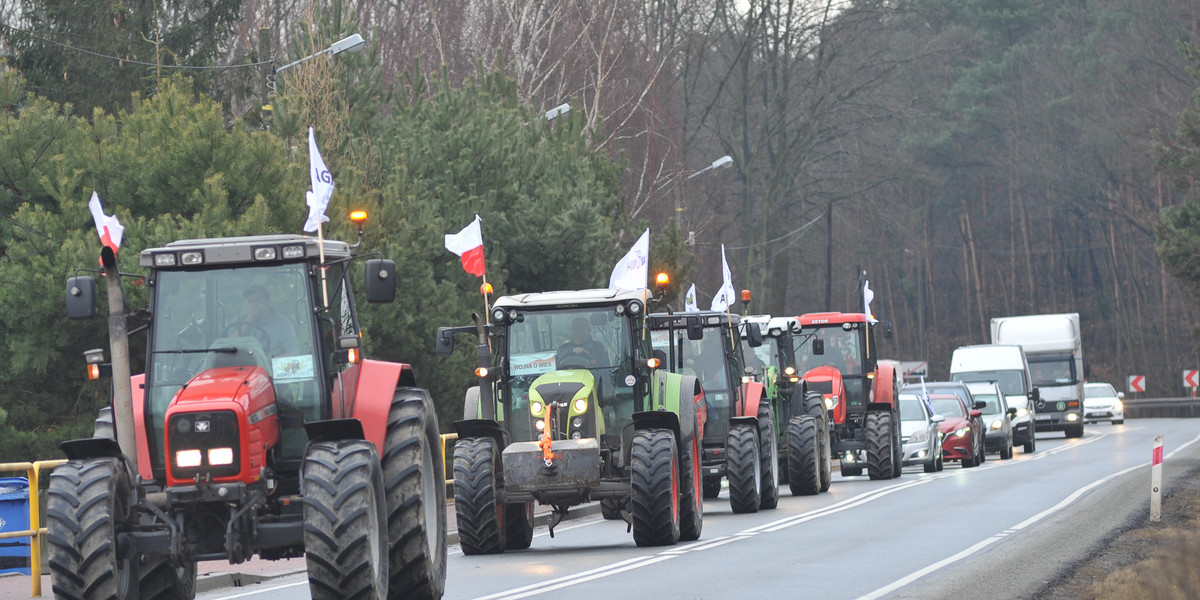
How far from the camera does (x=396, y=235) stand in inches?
1091

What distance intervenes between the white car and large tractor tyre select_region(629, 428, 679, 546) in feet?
154

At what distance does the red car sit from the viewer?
114ft

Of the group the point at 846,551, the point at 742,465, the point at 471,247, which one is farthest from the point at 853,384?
Result: the point at 846,551

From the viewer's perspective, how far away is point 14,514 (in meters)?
16.0

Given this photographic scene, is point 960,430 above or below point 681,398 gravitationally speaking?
below

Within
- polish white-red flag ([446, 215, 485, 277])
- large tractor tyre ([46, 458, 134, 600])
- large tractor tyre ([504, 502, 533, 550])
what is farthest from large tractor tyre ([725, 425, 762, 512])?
large tractor tyre ([46, 458, 134, 600])

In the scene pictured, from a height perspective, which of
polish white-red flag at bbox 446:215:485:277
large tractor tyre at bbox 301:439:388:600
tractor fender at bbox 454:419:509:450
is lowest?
large tractor tyre at bbox 301:439:388:600

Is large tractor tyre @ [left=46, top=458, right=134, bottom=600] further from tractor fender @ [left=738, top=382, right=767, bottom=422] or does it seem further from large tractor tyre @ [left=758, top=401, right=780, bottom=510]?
tractor fender @ [left=738, top=382, right=767, bottom=422]

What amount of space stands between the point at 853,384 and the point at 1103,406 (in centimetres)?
3363

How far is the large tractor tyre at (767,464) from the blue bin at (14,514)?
32.1ft

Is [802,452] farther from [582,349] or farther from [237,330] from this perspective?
[237,330]

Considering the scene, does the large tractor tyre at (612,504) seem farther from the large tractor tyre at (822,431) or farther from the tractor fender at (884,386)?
the tractor fender at (884,386)

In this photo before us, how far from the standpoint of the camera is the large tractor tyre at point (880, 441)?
30000 millimetres

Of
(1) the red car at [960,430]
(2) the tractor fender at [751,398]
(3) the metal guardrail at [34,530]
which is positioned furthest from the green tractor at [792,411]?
(3) the metal guardrail at [34,530]
